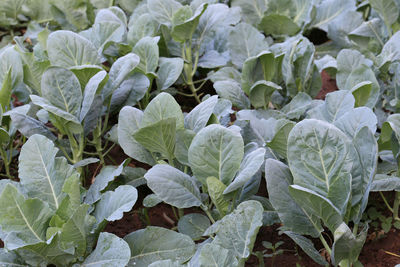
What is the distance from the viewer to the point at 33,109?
7.42ft

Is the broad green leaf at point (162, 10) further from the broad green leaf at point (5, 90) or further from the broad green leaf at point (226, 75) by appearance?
the broad green leaf at point (5, 90)

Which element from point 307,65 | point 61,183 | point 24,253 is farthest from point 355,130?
point 24,253

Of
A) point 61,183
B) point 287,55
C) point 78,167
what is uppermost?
point 287,55

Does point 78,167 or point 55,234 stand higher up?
point 55,234

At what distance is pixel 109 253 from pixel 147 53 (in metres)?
1.03

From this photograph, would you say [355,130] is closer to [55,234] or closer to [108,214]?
[108,214]

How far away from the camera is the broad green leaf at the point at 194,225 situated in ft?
5.73

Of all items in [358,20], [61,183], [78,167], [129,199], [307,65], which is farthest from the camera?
[358,20]

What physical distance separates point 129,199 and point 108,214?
103mm

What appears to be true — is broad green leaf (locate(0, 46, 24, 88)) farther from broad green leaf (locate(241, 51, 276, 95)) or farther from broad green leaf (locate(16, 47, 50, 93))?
broad green leaf (locate(241, 51, 276, 95))

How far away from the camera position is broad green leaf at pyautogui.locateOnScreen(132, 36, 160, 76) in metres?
2.25

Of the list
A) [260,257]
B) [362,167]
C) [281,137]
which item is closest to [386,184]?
[362,167]

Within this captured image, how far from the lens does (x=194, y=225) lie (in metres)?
1.77

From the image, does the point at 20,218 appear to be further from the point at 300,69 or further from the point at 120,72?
the point at 300,69
